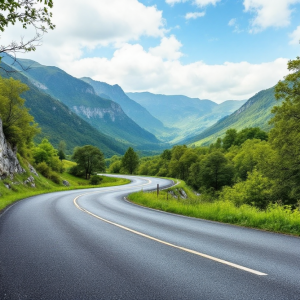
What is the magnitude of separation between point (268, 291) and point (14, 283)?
4.35 meters

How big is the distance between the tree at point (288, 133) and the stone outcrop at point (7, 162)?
1201 inches

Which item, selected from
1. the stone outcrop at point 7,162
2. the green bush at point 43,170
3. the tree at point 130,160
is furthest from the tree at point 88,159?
the stone outcrop at point 7,162

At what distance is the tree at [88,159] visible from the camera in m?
75.9

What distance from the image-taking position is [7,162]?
3078cm

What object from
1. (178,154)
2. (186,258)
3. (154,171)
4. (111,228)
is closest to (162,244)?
(186,258)

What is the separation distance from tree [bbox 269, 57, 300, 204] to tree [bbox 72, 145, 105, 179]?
2407 inches

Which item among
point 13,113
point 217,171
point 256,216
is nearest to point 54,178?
point 13,113

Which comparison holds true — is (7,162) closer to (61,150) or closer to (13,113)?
(13,113)

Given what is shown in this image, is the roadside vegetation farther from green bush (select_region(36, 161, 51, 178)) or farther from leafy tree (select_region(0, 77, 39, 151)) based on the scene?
green bush (select_region(36, 161, 51, 178))

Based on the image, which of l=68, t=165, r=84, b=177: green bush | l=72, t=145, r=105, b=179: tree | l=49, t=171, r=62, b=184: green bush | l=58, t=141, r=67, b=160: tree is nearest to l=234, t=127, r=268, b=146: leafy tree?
l=72, t=145, r=105, b=179: tree

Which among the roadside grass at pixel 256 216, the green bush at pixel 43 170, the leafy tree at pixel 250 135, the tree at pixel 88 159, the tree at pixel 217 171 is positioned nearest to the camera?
the roadside grass at pixel 256 216

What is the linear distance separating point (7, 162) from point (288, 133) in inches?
1290

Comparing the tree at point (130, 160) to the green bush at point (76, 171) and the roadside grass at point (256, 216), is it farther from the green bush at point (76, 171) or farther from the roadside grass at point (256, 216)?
the roadside grass at point (256, 216)

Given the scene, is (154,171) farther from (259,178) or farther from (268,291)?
(268,291)
